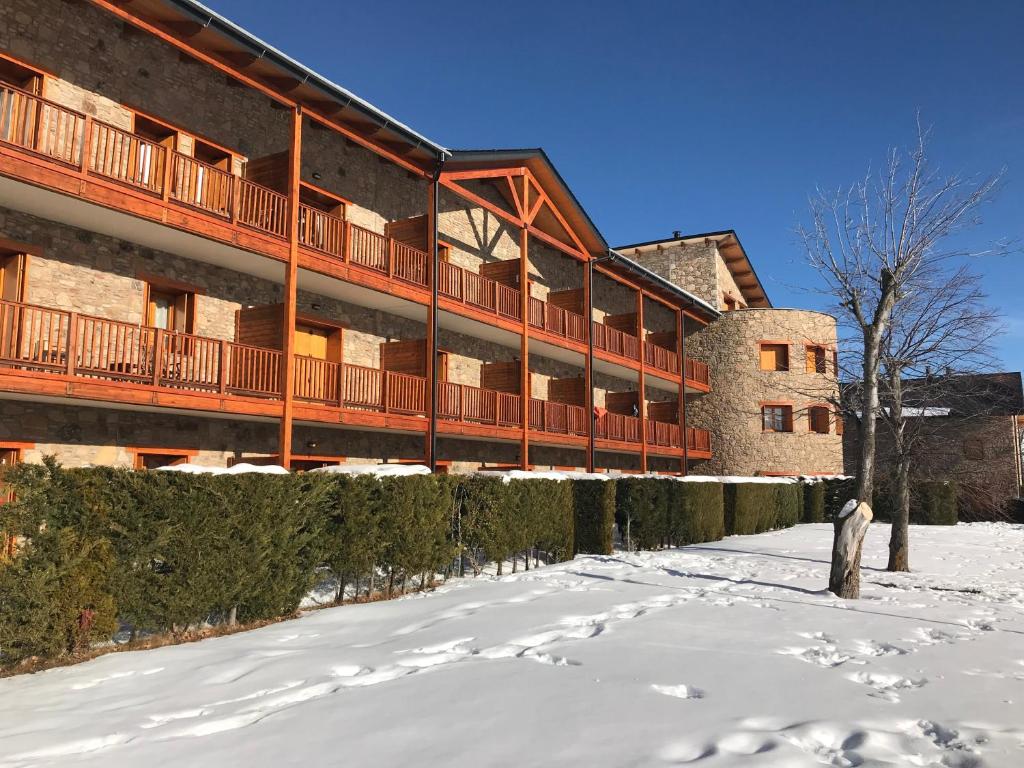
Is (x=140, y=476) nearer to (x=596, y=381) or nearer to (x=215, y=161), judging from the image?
(x=215, y=161)

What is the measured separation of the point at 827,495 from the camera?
30.2m

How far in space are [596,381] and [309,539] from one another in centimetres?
1949

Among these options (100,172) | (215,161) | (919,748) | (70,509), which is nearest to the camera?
(919,748)

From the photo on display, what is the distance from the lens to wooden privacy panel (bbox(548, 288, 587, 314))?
2445 cm

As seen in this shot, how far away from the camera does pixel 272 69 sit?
13.6 metres

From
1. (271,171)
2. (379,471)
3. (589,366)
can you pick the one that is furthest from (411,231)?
(379,471)

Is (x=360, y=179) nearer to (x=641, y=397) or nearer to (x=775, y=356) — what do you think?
(x=641, y=397)

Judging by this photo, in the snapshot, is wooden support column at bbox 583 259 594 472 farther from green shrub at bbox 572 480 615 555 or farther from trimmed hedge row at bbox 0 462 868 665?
trimmed hedge row at bbox 0 462 868 665

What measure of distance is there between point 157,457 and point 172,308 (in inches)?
104

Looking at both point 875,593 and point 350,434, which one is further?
point 350,434

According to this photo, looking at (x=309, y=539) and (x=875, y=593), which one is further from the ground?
(x=309, y=539)

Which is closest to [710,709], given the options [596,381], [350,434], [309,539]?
[309,539]

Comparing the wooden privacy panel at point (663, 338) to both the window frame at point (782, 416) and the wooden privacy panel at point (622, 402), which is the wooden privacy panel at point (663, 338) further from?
the window frame at point (782, 416)

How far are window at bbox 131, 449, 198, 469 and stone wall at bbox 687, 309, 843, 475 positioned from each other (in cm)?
2391
